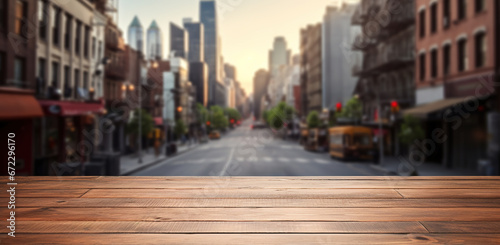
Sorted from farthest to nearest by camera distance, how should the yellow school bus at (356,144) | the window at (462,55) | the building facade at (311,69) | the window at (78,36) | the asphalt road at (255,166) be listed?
the building facade at (311,69) → the yellow school bus at (356,144) → the window at (78,36) → the window at (462,55) → the asphalt road at (255,166)

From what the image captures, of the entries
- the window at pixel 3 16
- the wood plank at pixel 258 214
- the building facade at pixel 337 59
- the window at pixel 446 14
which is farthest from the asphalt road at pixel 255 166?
the building facade at pixel 337 59

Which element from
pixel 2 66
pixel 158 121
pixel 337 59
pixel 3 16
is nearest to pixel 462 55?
pixel 3 16

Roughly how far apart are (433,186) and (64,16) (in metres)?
→ 24.8

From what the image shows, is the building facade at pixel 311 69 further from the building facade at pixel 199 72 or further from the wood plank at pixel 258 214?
the wood plank at pixel 258 214

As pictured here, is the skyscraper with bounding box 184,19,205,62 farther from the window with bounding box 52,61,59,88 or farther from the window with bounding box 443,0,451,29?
the window with bounding box 443,0,451,29

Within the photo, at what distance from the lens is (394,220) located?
9.80ft

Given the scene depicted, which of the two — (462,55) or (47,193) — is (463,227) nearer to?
(47,193)

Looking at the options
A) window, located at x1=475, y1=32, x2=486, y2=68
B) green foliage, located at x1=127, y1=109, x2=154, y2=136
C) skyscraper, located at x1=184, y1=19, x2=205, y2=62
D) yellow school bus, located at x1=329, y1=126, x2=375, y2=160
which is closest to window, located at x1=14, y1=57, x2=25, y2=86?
skyscraper, located at x1=184, y1=19, x2=205, y2=62

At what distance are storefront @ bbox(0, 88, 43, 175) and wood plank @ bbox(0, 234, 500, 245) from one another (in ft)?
48.0

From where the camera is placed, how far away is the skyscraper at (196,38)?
31.2 feet

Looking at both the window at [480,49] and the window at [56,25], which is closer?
the window at [56,25]

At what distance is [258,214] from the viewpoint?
313cm

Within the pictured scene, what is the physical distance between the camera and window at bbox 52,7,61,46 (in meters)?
A: 23.7

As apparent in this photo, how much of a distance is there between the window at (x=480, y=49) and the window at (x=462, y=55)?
4.37ft
